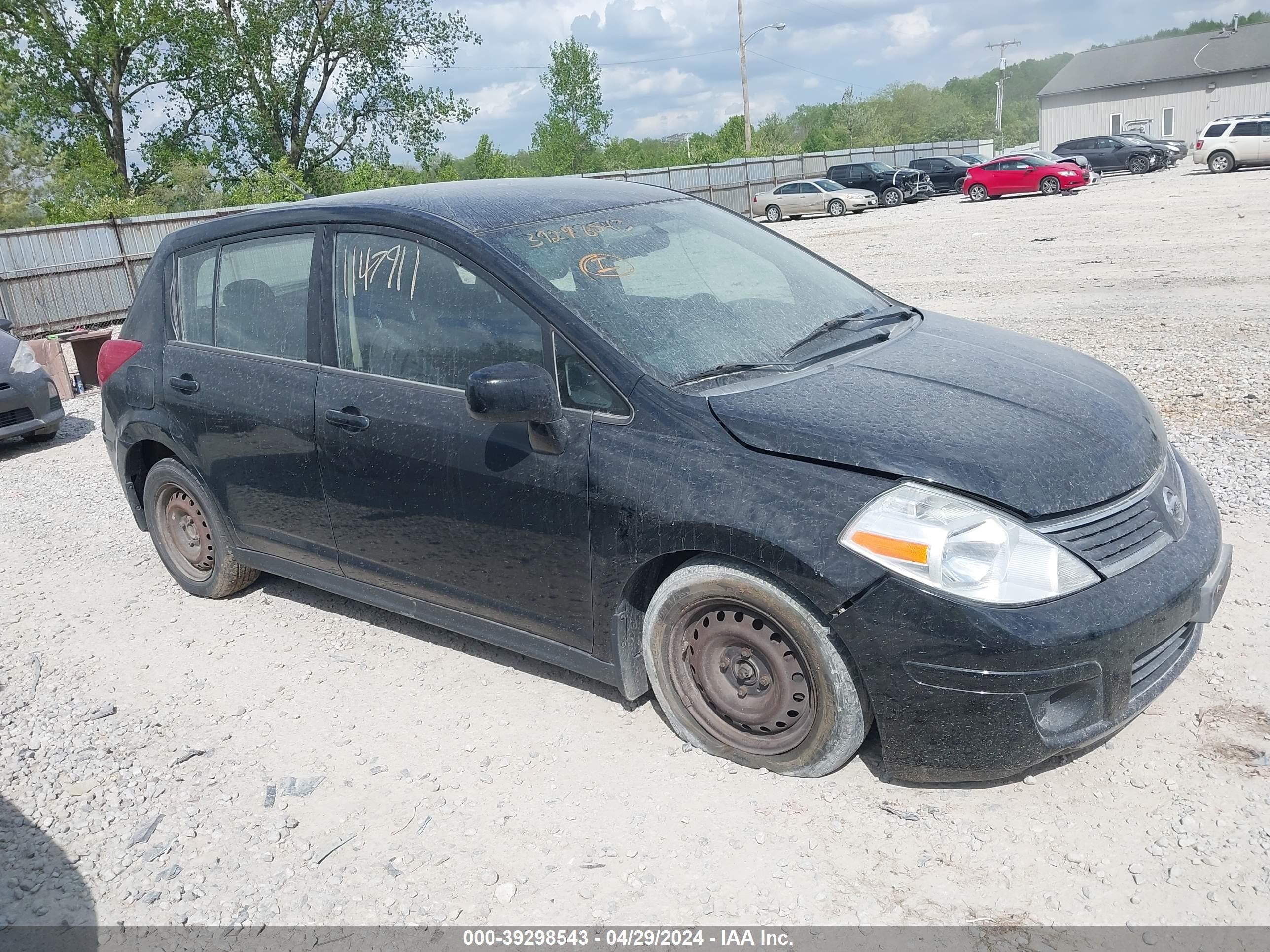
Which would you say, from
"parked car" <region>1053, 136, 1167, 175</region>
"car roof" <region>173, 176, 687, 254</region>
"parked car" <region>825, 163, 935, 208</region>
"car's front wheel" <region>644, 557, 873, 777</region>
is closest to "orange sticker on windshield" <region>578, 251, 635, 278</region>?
"car roof" <region>173, 176, 687, 254</region>

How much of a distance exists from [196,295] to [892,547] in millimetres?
3596

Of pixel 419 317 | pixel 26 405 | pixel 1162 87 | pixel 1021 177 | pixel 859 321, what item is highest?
pixel 1162 87

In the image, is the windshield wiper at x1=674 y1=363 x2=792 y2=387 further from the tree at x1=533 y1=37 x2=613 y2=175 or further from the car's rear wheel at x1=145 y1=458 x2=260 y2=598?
the tree at x1=533 y1=37 x2=613 y2=175

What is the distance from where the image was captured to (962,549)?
2785 mm

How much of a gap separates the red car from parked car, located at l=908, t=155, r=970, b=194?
229 inches

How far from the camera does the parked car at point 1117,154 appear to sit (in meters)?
37.7

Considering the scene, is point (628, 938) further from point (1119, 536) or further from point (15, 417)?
point (15, 417)

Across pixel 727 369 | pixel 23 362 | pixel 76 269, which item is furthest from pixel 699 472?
pixel 76 269

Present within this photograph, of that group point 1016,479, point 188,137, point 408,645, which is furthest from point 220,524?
point 188,137

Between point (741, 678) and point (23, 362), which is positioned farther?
point (23, 362)

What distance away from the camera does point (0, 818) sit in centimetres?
354

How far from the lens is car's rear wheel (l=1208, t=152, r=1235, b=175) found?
32.7 m

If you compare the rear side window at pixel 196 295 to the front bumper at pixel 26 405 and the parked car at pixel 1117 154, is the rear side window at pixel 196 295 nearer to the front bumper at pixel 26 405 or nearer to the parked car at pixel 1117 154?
the front bumper at pixel 26 405

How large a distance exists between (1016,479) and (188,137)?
5065 cm
